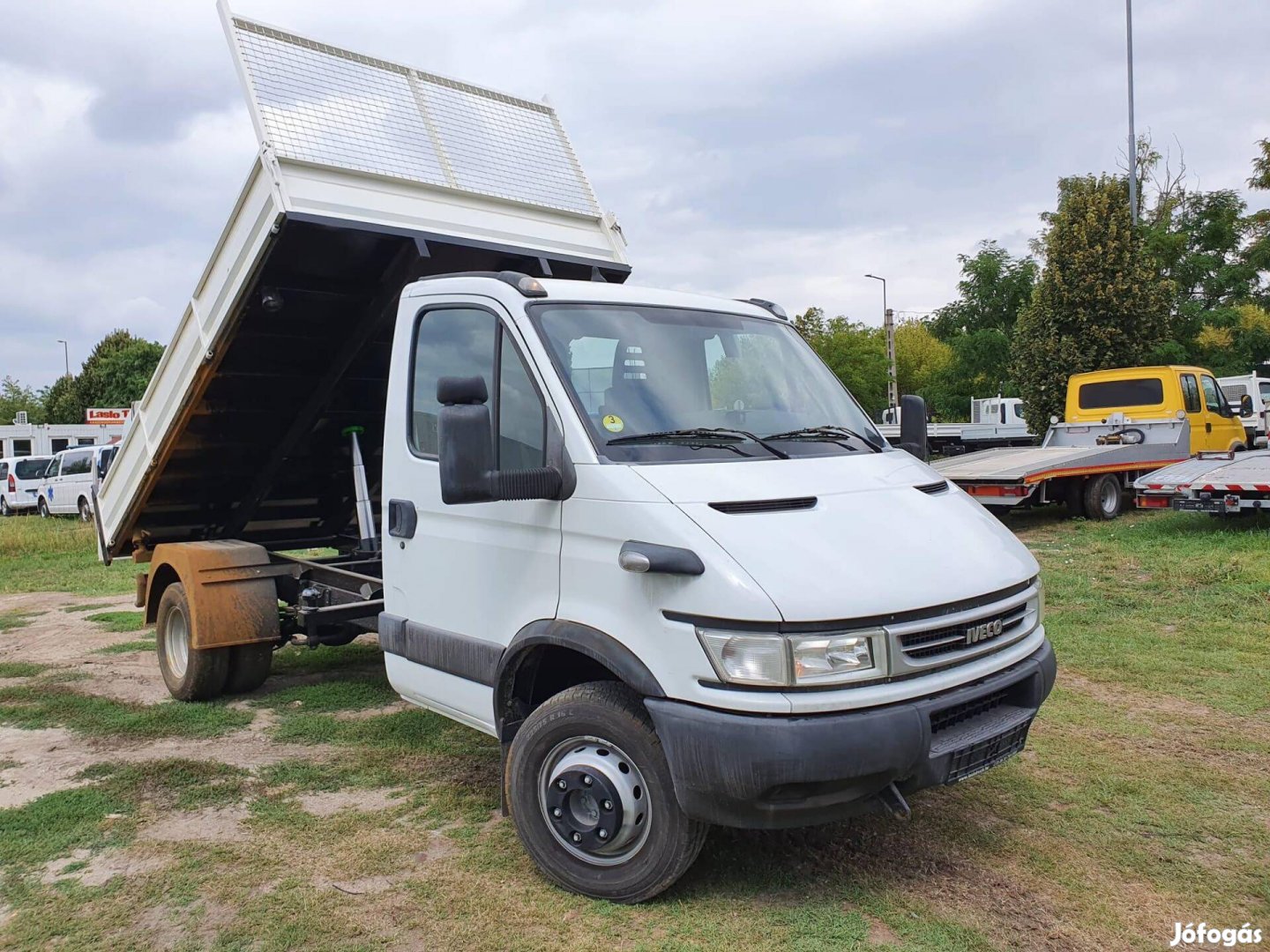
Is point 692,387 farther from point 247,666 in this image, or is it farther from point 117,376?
point 117,376

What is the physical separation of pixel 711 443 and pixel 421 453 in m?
1.41

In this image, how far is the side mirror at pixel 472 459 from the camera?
352 cm

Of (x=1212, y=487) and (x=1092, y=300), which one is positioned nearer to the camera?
(x=1212, y=487)

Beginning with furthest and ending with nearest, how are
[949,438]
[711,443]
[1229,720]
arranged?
[949,438]
[1229,720]
[711,443]

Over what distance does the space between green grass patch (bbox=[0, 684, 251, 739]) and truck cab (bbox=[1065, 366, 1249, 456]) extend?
14411mm

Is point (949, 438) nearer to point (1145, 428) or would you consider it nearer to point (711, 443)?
point (1145, 428)

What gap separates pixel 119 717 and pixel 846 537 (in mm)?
4969

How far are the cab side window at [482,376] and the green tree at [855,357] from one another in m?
38.0

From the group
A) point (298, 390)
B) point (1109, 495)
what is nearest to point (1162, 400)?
point (1109, 495)

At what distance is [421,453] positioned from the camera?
4.51 metres

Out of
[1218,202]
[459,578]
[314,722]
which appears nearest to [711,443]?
[459,578]

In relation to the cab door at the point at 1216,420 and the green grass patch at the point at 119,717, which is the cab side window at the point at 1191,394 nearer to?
the cab door at the point at 1216,420

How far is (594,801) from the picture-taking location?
3.61 meters

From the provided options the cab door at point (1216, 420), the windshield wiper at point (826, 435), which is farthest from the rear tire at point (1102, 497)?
the windshield wiper at point (826, 435)
